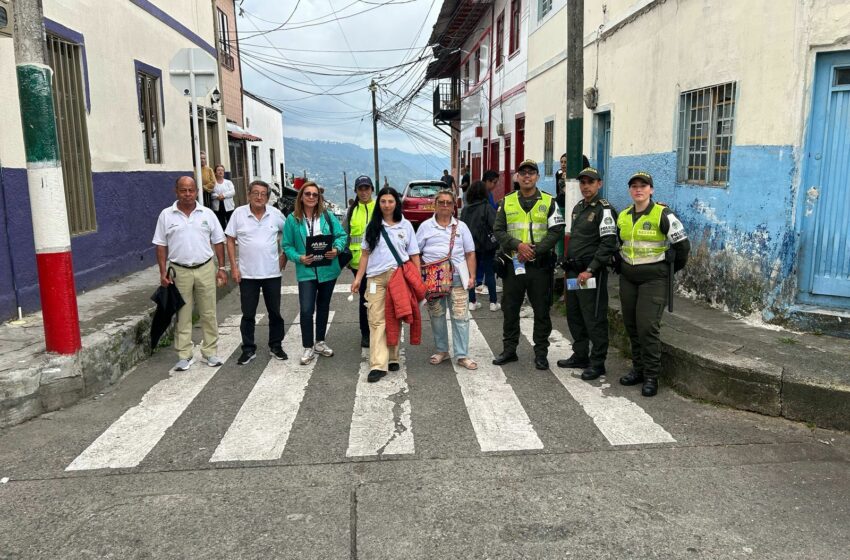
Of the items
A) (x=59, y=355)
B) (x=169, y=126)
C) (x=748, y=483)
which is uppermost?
(x=169, y=126)

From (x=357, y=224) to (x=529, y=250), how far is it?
1814mm

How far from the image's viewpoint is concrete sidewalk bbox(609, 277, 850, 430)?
4.74 m

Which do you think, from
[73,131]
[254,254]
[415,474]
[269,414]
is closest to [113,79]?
[73,131]

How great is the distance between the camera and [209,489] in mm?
3834

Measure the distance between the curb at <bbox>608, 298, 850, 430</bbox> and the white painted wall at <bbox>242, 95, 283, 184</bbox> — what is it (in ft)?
65.8

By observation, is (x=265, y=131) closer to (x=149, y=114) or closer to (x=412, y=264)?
(x=149, y=114)

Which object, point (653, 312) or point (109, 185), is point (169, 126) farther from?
point (653, 312)

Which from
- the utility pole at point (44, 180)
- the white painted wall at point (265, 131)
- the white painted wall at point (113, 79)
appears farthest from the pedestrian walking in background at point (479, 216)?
the white painted wall at point (265, 131)

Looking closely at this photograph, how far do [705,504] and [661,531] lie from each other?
441 mm

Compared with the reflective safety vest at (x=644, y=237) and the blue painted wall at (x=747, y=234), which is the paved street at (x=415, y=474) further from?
the blue painted wall at (x=747, y=234)

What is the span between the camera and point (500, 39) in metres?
20.2

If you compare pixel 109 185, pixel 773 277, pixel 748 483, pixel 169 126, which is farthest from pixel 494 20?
pixel 748 483

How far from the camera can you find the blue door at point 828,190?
19.3 ft

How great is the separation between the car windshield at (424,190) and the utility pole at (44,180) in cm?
1301
